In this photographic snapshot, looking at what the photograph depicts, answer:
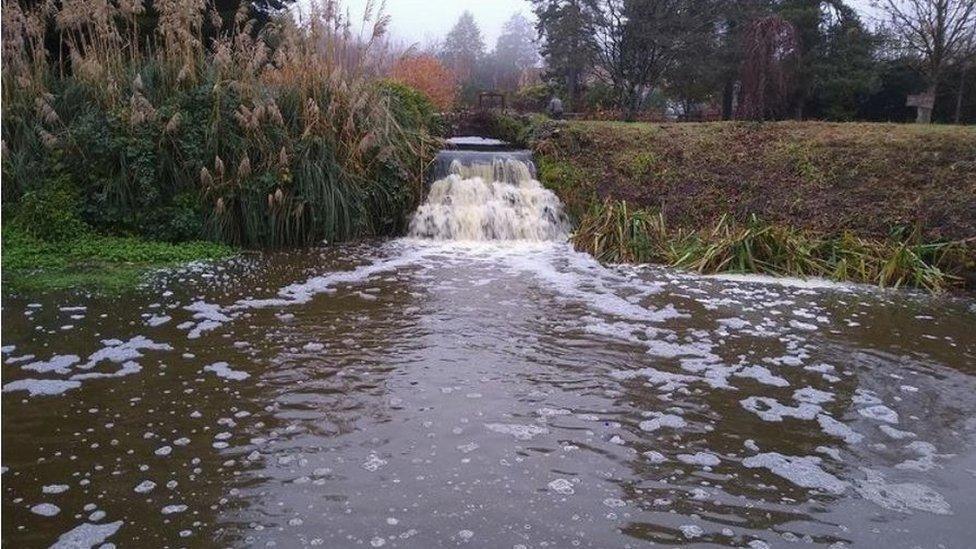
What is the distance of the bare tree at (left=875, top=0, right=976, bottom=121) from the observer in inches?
583

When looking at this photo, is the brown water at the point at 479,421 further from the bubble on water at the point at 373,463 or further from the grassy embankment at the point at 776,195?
the grassy embankment at the point at 776,195

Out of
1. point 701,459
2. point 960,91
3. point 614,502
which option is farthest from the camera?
point 960,91

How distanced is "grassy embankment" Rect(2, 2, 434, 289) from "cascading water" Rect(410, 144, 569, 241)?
1.26 meters

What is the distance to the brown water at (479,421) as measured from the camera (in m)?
2.78

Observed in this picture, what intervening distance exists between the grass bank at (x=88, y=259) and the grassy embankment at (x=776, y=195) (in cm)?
472

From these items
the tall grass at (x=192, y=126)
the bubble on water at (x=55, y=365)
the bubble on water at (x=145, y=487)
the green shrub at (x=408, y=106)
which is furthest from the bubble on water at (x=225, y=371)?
the green shrub at (x=408, y=106)

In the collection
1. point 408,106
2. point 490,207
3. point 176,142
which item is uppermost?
point 408,106

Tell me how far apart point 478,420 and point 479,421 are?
1 cm

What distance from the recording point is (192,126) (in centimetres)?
794

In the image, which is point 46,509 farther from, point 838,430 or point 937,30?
point 937,30

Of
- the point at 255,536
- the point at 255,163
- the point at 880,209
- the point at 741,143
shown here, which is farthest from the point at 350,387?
the point at 741,143

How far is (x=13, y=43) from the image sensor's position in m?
7.90

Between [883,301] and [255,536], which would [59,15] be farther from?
[883,301]

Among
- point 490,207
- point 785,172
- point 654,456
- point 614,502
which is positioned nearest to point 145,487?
point 614,502
